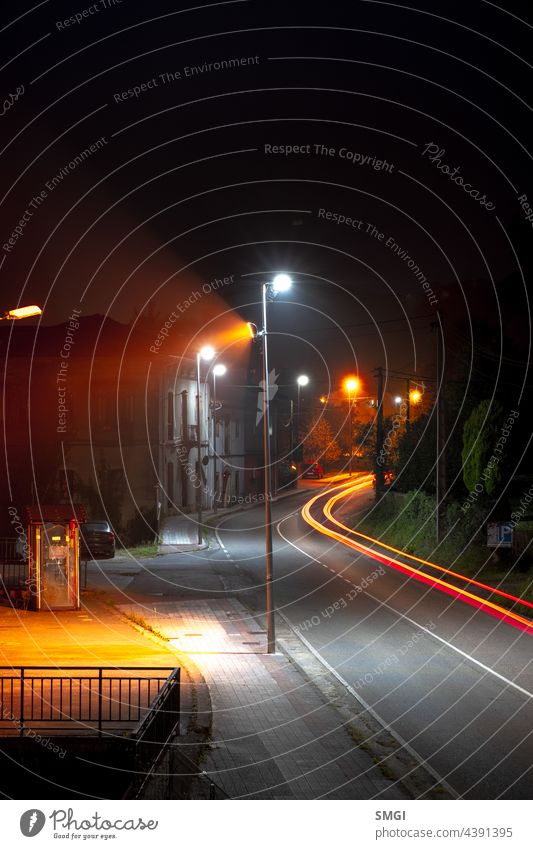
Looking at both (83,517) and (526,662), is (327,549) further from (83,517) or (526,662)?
(526,662)

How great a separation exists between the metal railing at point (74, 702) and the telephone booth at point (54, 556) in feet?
30.0

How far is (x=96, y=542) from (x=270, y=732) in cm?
2783

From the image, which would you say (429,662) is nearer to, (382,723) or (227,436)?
(382,723)

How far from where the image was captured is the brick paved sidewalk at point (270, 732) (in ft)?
39.0

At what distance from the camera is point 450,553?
121 feet

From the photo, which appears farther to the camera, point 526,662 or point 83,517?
point 83,517

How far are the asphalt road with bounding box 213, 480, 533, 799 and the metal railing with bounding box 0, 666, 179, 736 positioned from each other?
388 cm

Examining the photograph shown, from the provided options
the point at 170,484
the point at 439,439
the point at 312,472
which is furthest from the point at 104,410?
the point at 312,472

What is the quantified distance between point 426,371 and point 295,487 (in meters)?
27.9

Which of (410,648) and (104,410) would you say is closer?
(410,648)

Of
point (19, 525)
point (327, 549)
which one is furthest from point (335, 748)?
point (19, 525)

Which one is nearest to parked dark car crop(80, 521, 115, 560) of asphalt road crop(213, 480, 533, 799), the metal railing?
asphalt road crop(213, 480, 533, 799)

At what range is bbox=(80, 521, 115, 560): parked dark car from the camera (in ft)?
135

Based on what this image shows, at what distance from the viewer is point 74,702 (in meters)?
15.3
